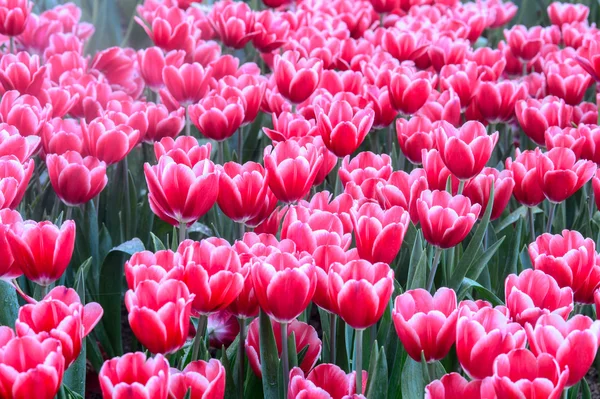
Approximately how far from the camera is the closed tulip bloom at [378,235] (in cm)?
118

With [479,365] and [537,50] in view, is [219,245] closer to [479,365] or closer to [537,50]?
[479,365]

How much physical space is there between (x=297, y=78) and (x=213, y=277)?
3.16 feet

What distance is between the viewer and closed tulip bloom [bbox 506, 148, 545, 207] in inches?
62.7

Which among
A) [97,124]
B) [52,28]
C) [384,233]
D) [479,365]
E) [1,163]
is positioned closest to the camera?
[479,365]

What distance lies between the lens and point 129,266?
1042 millimetres

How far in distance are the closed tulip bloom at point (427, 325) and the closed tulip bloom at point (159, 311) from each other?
28 centimetres

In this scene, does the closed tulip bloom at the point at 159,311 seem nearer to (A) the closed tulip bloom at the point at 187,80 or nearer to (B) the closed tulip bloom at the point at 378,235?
(B) the closed tulip bloom at the point at 378,235

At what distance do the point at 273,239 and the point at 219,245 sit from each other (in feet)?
0.40

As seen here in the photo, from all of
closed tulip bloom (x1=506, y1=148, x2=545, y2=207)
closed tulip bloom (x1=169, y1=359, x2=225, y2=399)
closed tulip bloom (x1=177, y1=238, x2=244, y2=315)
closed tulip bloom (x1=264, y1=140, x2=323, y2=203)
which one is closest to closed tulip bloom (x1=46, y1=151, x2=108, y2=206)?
closed tulip bloom (x1=264, y1=140, x2=323, y2=203)

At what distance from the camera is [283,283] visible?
103 centimetres

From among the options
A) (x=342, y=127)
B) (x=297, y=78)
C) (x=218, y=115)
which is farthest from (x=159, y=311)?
(x=297, y=78)

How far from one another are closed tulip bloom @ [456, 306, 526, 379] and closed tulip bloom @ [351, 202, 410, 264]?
0.72 feet

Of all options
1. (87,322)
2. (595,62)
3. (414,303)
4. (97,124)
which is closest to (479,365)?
(414,303)

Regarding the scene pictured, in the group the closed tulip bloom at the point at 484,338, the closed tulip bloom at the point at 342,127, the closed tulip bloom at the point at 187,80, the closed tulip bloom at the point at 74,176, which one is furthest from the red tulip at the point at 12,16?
the closed tulip bloom at the point at 484,338
